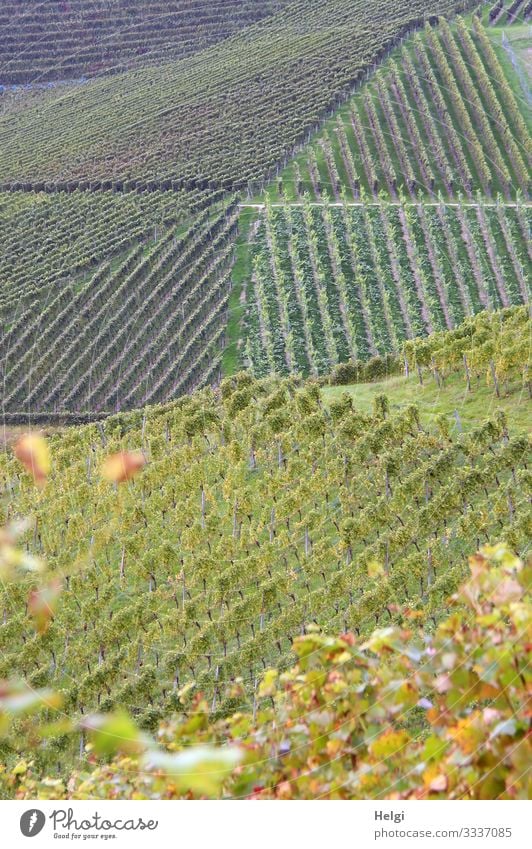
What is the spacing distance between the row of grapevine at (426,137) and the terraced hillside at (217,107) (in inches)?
78.0

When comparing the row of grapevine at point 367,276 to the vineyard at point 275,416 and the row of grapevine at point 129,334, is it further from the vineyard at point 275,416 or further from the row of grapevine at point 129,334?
the row of grapevine at point 129,334

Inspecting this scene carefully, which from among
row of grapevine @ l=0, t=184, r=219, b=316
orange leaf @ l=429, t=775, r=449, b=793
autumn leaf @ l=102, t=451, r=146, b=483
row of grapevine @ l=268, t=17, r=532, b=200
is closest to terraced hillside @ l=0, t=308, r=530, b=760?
autumn leaf @ l=102, t=451, r=146, b=483

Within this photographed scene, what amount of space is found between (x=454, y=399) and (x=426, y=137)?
3345cm

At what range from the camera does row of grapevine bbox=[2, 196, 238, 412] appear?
38719 millimetres

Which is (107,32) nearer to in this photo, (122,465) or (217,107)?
(217,107)

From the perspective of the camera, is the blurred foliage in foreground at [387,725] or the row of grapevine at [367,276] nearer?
the blurred foliage in foreground at [387,725]

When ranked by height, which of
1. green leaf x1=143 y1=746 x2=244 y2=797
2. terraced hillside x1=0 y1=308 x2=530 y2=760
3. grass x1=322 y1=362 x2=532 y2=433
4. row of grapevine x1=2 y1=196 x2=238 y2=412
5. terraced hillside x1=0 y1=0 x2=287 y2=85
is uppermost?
terraced hillside x1=0 y1=0 x2=287 y2=85

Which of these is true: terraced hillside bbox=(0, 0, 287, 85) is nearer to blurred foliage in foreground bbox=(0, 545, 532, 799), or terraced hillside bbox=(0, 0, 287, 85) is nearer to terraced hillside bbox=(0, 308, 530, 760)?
terraced hillside bbox=(0, 308, 530, 760)

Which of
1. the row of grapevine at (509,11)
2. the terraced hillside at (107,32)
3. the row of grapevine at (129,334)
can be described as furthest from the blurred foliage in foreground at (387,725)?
the terraced hillside at (107,32)

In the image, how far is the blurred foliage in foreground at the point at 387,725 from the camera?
15.5 feet

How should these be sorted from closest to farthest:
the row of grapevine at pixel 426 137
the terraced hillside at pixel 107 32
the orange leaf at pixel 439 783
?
the orange leaf at pixel 439 783, the row of grapevine at pixel 426 137, the terraced hillside at pixel 107 32

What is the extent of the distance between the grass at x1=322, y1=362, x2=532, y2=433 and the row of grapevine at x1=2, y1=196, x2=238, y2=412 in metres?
12.3

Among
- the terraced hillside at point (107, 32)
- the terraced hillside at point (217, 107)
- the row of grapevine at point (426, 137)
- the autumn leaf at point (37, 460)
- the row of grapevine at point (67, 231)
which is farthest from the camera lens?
the terraced hillside at point (107, 32)
